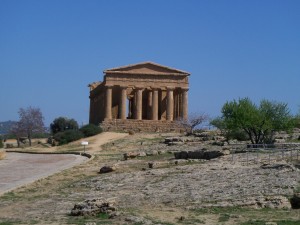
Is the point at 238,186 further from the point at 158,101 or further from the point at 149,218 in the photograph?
the point at 158,101

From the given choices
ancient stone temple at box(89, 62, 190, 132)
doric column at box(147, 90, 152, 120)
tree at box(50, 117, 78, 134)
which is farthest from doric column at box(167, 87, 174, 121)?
tree at box(50, 117, 78, 134)

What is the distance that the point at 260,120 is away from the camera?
44.6 m

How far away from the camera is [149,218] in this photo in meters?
15.9

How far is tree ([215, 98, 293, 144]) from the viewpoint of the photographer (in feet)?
147

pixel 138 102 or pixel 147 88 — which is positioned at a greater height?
pixel 147 88

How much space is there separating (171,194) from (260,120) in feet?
81.0

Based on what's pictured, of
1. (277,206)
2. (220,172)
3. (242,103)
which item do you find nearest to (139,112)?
(242,103)

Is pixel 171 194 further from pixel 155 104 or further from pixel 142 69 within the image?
pixel 155 104

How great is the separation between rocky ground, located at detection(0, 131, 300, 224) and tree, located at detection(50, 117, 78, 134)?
63.1 metres

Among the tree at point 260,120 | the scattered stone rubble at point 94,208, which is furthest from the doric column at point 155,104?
the scattered stone rubble at point 94,208

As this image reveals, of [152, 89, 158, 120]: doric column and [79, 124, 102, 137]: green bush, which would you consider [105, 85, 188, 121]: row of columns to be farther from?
[79, 124, 102, 137]: green bush

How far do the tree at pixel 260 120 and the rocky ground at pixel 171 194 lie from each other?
9854 millimetres

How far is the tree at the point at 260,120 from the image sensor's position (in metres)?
44.7

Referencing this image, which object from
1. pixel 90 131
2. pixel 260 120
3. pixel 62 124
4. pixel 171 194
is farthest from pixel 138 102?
pixel 171 194
